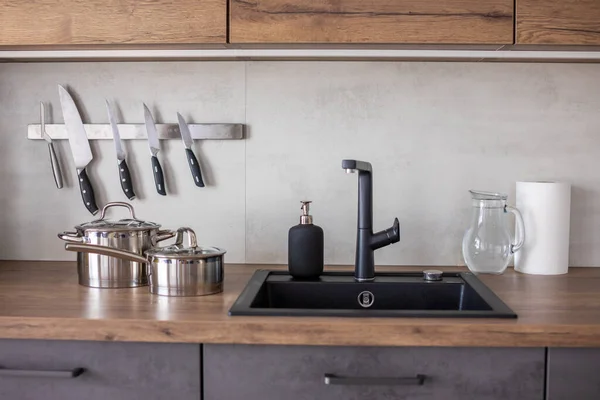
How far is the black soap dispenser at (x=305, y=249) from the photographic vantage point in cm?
174

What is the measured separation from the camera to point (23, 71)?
2.01 meters

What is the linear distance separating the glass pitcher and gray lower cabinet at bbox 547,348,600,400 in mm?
544

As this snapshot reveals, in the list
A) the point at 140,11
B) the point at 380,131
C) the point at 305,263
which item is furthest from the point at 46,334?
the point at 380,131

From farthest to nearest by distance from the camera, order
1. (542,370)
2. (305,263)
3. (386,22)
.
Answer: (305,263), (386,22), (542,370)

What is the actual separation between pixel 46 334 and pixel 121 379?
17 cm

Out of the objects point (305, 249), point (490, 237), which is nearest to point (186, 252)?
point (305, 249)

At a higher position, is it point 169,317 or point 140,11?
point 140,11

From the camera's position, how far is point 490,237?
1859 millimetres

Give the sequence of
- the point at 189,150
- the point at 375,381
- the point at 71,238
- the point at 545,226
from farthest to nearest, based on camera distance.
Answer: the point at 189,150, the point at 545,226, the point at 71,238, the point at 375,381

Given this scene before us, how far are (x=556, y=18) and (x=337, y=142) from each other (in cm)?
67

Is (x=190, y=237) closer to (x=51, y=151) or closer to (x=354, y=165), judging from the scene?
(x=354, y=165)

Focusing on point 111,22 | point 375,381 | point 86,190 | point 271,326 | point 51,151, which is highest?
point 111,22

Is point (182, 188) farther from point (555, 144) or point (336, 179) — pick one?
point (555, 144)

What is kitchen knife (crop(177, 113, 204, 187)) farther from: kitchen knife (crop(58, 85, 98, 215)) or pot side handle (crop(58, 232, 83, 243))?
pot side handle (crop(58, 232, 83, 243))
